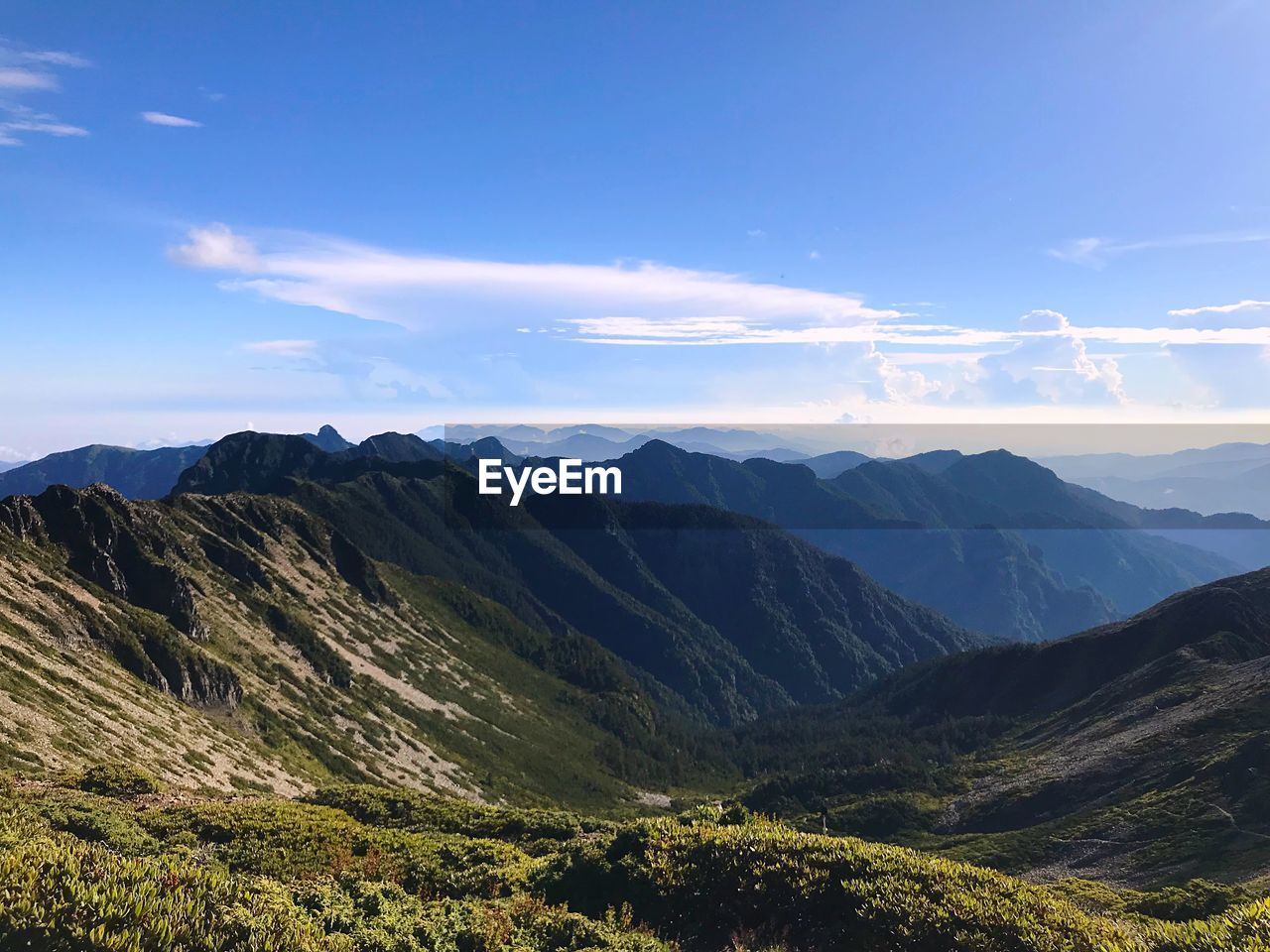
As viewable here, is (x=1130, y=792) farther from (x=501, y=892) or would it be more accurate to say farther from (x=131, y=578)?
(x=131, y=578)

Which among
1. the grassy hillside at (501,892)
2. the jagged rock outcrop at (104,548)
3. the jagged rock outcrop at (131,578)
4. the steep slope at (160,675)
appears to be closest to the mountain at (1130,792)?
the grassy hillside at (501,892)

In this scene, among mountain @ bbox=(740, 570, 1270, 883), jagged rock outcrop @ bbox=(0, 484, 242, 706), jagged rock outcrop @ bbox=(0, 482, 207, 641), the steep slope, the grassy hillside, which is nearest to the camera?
the grassy hillside

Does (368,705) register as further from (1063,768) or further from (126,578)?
(1063,768)

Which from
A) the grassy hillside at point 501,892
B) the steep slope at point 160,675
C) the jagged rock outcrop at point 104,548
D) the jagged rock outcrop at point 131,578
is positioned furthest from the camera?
the jagged rock outcrop at point 104,548

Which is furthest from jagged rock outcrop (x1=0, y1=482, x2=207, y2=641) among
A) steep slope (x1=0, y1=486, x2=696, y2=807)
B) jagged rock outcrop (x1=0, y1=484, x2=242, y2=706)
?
steep slope (x1=0, y1=486, x2=696, y2=807)

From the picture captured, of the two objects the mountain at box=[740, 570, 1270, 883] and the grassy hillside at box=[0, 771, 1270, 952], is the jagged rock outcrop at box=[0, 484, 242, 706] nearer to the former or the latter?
the grassy hillside at box=[0, 771, 1270, 952]

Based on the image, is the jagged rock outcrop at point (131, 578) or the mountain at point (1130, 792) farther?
the jagged rock outcrop at point (131, 578)

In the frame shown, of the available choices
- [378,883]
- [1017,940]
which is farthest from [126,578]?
[1017,940]

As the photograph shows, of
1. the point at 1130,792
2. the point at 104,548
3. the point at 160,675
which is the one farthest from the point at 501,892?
the point at 104,548

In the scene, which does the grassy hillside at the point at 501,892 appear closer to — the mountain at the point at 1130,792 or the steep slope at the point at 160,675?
the steep slope at the point at 160,675
